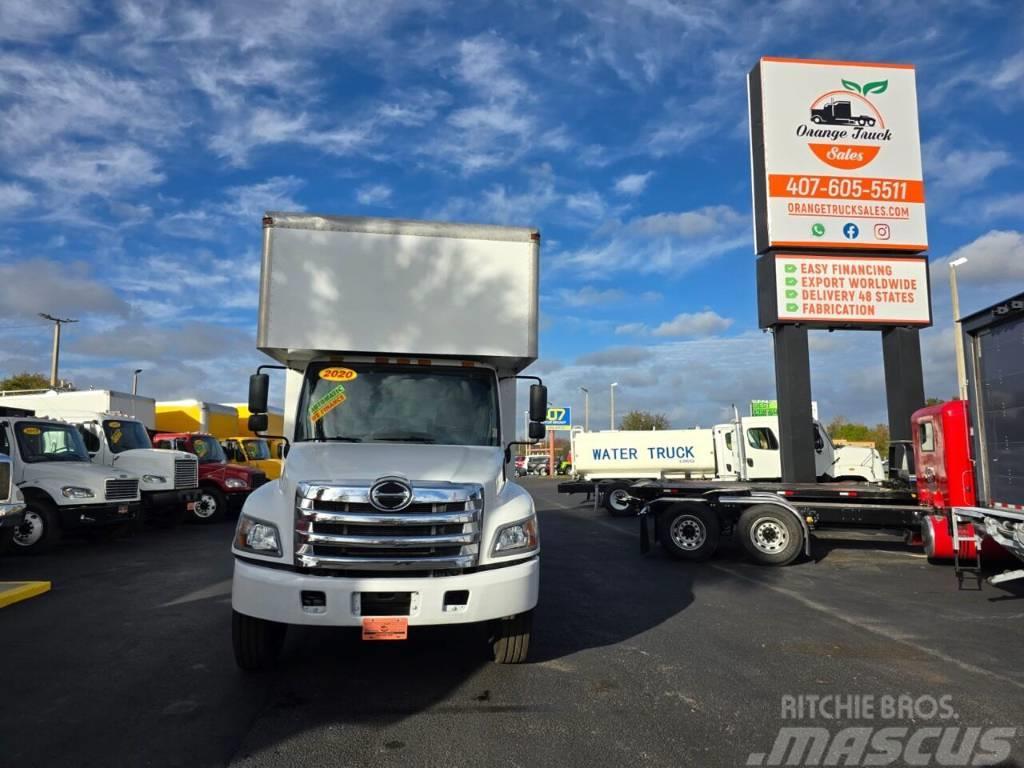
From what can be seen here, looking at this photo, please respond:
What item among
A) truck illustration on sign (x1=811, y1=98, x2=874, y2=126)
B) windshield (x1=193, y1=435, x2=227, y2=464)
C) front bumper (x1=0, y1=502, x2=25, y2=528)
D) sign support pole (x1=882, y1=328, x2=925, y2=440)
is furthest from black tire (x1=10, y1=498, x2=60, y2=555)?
truck illustration on sign (x1=811, y1=98, x2=874, y2=126)

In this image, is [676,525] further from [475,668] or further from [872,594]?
[475,668]

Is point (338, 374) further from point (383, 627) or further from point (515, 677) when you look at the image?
point (515, 677)

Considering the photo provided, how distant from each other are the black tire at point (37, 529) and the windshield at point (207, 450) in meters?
5.99

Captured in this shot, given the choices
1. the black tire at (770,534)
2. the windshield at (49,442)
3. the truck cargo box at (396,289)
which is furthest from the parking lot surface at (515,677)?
the windshield at (49,442)

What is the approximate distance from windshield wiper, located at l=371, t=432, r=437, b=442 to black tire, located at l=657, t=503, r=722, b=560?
20.5ft

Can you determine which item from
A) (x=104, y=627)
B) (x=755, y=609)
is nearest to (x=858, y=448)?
(x=755, y=609)

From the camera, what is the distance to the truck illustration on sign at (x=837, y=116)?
48.3ft

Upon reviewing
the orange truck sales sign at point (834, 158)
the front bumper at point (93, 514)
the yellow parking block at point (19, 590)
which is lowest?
the yellow parking block at point (19, 590)

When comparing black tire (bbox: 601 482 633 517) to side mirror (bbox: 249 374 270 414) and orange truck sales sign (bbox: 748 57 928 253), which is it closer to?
orange truck sales sign (bbox: 748 57 928 253)

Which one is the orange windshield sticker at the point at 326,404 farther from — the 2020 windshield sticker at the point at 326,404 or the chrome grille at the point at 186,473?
the chrome grille at the point at 186,473

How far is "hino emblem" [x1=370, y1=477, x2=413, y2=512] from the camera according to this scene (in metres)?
4.64

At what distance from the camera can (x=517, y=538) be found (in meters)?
4.89

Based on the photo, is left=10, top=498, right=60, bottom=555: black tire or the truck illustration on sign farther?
the truck illustration on sign


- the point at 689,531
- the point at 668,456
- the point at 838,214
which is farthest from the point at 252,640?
the point at 668,456
